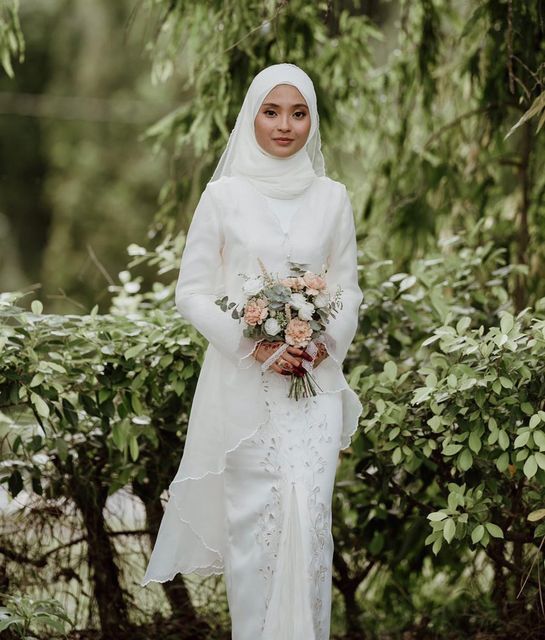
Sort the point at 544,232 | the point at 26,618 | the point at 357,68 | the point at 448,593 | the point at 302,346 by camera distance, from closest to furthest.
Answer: the point at 302,346, the point at 26,618, the point at 448,593, the point at 544,232, the point at 357,68

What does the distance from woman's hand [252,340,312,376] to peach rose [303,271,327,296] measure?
0.62 ft

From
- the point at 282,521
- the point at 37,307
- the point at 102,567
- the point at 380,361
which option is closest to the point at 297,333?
the point at 282,521

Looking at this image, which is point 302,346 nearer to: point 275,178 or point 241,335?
point 241,335

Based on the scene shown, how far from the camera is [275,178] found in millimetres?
4160

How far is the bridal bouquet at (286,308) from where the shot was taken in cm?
377

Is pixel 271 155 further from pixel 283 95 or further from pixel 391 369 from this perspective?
pixel 391 369

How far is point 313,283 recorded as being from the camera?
12.5 feet

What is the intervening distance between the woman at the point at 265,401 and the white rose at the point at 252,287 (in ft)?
0.58

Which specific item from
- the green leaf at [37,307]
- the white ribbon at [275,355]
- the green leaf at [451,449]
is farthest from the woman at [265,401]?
the green leaf at [37,307]

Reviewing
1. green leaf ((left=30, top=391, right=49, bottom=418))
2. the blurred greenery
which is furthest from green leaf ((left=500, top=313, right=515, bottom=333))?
green leaf ((left=30, top=391, right=49, bottom=418))

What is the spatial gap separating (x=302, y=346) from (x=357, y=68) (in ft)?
10.6

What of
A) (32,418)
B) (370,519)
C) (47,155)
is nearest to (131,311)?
(32,418)

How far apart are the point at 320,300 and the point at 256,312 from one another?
0.70 ft

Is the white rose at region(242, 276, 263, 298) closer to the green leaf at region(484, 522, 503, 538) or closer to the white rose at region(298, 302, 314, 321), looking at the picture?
the white rose at region(298, 302, 314, 321)
